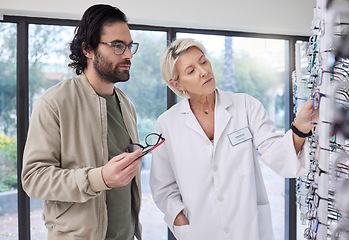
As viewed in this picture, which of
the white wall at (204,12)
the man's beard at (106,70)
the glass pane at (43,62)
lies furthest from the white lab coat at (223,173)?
the glass pane at (43,62)

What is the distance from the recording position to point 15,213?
8.65 feet

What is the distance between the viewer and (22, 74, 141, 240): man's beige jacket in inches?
53.2

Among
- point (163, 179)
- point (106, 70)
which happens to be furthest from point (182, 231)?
point (106, 70)

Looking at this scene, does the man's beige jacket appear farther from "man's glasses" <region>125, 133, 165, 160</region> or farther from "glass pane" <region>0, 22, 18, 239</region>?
"glass pane" <region>0, 22, 18, 239</region>

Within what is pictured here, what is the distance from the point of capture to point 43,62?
2.66m

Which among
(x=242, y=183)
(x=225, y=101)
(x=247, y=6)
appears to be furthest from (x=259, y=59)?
(x=242, y=183)

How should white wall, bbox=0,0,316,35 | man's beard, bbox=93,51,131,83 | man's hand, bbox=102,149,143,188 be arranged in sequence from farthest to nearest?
1. white wall, bbox=0,0,316,35
2. man's beard, bbox=93,51,131,83
3. man's hand, bbox=102,149,143,188

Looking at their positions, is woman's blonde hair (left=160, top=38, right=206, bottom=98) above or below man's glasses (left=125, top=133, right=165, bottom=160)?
above

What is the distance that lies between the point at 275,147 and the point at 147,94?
1.56 metres

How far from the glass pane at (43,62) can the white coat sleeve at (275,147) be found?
156 centimetres

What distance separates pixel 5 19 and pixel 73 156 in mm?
1587

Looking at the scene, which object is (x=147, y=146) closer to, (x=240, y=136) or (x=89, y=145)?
(x=89, y=145)

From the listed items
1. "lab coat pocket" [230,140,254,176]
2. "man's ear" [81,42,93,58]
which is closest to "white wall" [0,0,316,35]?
"man's ear" [81,42,93,58]

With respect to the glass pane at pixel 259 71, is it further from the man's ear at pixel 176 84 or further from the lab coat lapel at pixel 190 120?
the lab coat lapel at pixel 190 120
